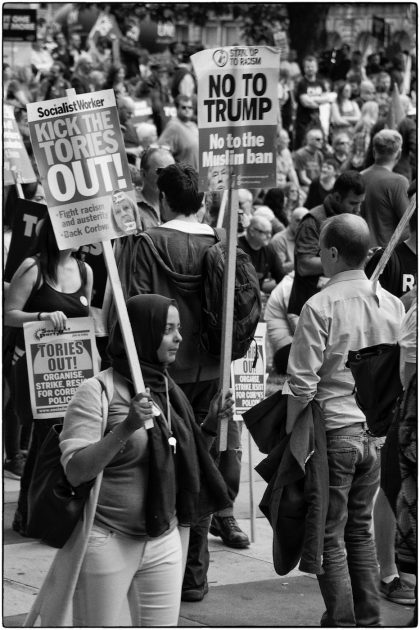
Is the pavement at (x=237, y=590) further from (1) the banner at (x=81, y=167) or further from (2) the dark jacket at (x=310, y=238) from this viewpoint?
(1) the banner at (x=81, y=167)

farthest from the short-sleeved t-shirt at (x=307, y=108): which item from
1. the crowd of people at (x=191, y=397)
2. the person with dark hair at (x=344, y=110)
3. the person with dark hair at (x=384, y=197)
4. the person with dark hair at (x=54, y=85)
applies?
the person with dark hair at (x=384, y=197)

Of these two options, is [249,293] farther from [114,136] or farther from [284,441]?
[114,136]

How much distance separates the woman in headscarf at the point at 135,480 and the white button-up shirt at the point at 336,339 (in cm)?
98

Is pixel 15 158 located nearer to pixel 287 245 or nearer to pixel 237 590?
pixel 287 245

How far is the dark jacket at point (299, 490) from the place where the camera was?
534 cm

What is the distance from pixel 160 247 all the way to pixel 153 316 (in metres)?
1.64

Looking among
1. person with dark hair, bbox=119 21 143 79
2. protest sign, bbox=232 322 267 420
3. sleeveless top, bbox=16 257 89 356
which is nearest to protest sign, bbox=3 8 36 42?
person with dark hair, bbox=119 21 143 79

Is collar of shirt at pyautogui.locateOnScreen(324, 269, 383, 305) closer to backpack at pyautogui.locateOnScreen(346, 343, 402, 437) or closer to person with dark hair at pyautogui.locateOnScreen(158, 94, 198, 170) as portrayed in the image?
backpack at pyautogui.locateOnScreen(346, 343, 402, 437)

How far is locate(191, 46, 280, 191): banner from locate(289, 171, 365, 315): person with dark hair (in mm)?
1738

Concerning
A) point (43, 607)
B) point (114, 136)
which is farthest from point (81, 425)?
point (114, 136)

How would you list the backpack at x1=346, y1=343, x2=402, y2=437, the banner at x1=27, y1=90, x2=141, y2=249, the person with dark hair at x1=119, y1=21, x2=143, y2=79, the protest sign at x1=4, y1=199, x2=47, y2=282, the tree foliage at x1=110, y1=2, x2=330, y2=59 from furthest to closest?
the tree foliage at x1=110, y1=2, x2=330, y2=59 < the person with dark hair at x1=119, y1=21, x2=143, y2=79 < the protest sign at x1=4, y1=199, x2=47, y2=282 < the backpack at x1=346, y1=343, x2=402, y2=437 < the banner at x1=27, y1=90, x2=141, y2=249

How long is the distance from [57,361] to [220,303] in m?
1.02

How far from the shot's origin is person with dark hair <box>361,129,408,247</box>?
927 cm

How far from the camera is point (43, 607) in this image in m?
4.51
